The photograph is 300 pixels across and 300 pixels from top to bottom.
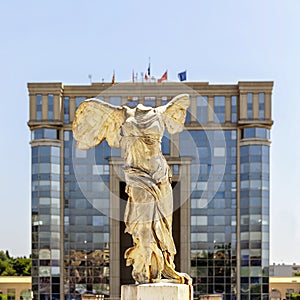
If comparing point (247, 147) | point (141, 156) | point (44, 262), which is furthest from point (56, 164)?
point (141, 156)

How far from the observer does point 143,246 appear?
15.5 meters

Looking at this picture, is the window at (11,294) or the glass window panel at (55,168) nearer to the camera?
the glass window panel at (55,168)

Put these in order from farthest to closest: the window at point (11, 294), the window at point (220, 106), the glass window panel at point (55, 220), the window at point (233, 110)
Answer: the window at point (11, 294), the window at point (233, 110), the window at point (220, 106), the glass window panel at point (55, 220)

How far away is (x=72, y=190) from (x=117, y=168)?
16.1 feet

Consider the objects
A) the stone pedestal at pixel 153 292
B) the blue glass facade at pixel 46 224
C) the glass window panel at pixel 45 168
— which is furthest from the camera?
the glass window panel at pixel 45 168

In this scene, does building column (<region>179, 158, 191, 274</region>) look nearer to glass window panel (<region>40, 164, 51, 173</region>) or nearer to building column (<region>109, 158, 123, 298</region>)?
building column (<region>109, 158, 123, 298</region>)

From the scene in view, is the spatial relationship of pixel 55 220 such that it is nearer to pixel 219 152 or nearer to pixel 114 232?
pixel 114 232

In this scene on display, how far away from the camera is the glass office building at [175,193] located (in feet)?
242

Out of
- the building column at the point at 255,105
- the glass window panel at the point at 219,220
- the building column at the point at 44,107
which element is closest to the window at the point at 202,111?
the building column at the point at 255,105

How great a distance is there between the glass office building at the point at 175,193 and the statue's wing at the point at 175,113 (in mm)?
56517

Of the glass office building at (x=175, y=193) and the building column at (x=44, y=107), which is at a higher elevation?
the building column at (x=44, y=107)

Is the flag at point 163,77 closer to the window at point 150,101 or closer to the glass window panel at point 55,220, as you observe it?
the window at point 150,101

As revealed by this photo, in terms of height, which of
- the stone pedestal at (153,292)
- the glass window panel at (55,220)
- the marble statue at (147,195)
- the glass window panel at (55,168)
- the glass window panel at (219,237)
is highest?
the glass window panel at (55,168)

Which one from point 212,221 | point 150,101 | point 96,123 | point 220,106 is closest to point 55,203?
point 150,101
